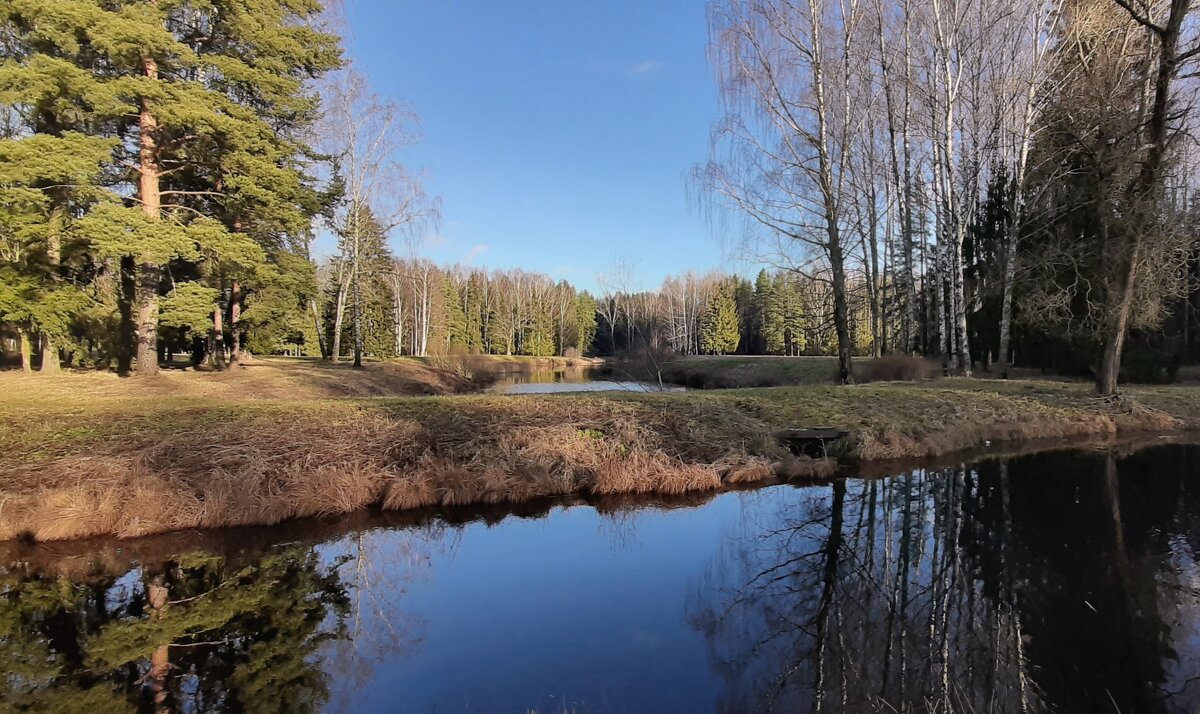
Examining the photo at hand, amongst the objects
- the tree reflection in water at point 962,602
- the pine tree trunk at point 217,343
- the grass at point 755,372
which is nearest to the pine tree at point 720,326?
the grass at point 755,372

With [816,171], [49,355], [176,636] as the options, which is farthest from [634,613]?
[49,355]

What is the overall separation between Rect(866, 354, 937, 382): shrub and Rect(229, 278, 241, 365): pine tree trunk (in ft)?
75.7

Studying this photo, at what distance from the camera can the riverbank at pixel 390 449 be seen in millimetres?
7305

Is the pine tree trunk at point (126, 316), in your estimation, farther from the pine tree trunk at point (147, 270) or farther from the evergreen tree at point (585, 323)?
the evergreen tree at point (585, 323)

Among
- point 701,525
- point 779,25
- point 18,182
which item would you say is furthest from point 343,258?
point 701,525

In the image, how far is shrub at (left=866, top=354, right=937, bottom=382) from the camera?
18.9m

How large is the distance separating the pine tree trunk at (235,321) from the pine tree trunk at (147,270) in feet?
15.3

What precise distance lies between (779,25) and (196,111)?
15.5 metres

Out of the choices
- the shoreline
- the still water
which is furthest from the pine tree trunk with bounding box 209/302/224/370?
the still water

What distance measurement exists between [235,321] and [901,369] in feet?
78.2

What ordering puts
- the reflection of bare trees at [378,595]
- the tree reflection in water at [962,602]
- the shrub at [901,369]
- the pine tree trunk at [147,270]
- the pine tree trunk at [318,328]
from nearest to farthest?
the tree reflection in water at [962,602], the reflection of bare trees at [378,595], the pine tree trunk at [147,270], the shrub at [901,369], the pine tree trunk at [318,328]

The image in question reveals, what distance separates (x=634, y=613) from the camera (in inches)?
212

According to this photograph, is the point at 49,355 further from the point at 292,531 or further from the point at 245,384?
the point at 292,531

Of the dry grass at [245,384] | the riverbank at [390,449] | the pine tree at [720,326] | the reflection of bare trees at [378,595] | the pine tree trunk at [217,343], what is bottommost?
the reflection of bare trees at [378,595]
